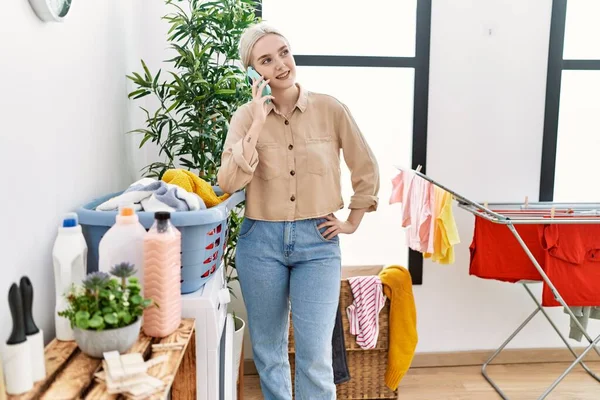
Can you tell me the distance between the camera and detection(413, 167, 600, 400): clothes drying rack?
7.52ft

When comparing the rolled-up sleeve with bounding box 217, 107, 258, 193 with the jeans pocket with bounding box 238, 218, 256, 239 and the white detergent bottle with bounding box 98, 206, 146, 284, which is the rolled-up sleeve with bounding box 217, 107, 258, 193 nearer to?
the jeans pocket with bounding box 238, 218, 256, 239

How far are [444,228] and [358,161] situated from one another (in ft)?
2.32

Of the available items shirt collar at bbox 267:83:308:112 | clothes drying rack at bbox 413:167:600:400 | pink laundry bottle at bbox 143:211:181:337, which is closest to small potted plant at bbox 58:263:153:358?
pink laundry bottle at bbox 143:211:181:337

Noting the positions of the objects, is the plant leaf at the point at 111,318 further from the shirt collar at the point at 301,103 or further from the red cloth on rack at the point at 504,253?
the red cloth on rack at the point at 504,253

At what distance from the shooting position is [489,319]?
119 inches

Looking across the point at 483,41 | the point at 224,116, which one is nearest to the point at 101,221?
the point at 224,116

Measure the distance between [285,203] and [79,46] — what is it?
2.54ft

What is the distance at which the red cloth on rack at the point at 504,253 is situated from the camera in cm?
254

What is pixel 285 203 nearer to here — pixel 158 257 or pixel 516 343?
pixel 158 257

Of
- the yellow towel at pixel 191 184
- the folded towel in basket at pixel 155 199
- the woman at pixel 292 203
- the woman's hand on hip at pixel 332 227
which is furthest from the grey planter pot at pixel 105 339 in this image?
the woman's hand on hip at pixel 332 227

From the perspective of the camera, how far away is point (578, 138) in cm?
302

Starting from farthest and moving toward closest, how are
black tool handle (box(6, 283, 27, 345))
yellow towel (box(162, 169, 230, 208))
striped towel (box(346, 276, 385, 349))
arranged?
striped towel (box(346, 276, 385, 349)) → yellow towel (box(162, 169, 230, 208)) → black tool handle (box(6, 283, 27, 345))

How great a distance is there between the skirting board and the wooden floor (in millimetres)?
30

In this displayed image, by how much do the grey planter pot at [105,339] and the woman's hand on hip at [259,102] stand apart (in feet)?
2.73
